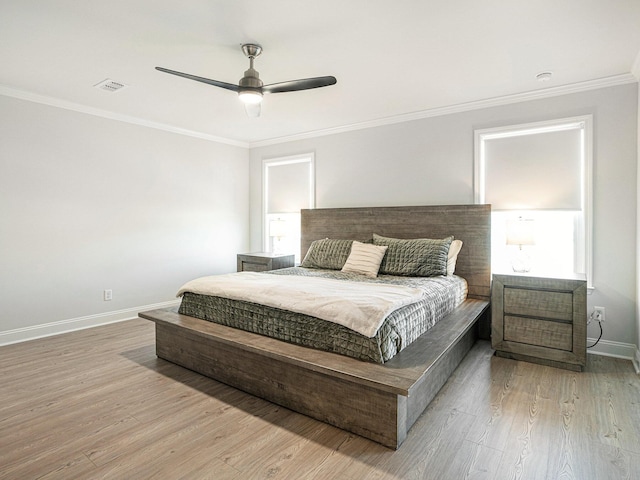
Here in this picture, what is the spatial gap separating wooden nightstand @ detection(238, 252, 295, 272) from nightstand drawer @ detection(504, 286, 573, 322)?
9.11ft

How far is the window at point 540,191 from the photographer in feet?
11.4

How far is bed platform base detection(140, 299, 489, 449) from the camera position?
6.45ft

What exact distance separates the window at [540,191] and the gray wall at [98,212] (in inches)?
149

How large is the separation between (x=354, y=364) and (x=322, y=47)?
7.36 feet

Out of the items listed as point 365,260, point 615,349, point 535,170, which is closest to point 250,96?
point 365,260

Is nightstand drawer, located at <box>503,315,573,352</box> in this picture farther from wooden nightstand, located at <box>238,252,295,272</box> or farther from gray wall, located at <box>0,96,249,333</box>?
gray wall, located at <box>0,96,249,333</box>

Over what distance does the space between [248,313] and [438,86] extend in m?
2.71

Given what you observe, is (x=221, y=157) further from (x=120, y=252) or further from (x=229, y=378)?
(x=229, y=378)

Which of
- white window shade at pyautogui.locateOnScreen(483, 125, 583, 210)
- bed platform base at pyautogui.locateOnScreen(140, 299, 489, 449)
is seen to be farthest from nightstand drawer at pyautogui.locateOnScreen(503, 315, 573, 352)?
white window shade at pyautogui.locateOnScreen(483, 125, 583, 210)

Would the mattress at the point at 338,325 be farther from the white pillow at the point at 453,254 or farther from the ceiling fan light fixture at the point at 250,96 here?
the ceiling fan light fixture at the point at 250,96

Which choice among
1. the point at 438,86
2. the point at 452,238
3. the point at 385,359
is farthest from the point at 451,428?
the point at 438,86

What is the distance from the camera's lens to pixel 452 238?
3900 mm

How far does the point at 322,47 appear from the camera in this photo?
275 centimetres

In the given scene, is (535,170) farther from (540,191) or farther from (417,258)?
(417,258)
